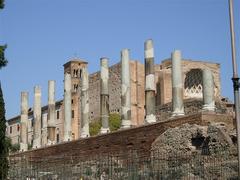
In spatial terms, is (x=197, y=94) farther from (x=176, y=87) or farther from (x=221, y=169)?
(x=221, y=169)

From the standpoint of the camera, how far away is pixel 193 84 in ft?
156

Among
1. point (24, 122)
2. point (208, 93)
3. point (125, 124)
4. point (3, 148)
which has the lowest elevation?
point (3, 148)

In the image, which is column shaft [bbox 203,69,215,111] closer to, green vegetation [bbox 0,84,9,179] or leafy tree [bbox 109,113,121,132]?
green vegetation [bbox 0,84,9,179]

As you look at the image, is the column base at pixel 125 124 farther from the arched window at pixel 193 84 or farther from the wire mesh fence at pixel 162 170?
the arched window at pixel 193 84

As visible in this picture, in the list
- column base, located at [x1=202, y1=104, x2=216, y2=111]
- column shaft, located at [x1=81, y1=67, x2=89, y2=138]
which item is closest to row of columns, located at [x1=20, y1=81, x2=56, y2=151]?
column shaft, located at [x1=81, y1=67, x2=89, y2=138]

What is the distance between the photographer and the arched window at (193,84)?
46.8 metres

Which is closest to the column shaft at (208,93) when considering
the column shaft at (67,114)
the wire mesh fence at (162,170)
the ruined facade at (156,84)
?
the wire mesh fence at (162,170)

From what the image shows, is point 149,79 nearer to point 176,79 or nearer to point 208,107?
point 176,79

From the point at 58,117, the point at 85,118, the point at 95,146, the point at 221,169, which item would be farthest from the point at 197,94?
the point at 221,169

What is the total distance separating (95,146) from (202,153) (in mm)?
6583

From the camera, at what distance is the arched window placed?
4682 cm

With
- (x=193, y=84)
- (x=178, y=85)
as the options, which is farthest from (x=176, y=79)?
(x=193, y=84)

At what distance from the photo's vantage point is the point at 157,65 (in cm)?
4841

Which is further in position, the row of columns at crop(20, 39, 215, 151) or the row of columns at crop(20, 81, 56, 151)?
the row of columns at crop(20, 81, 56, 151)
